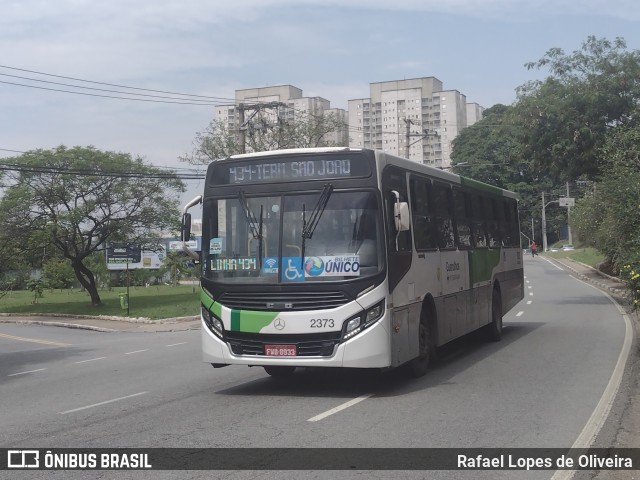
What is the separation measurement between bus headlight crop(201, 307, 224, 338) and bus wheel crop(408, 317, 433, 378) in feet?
9.43

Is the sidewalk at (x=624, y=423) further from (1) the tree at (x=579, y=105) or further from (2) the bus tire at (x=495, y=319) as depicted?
(1) the tree at (x=579, y=105)

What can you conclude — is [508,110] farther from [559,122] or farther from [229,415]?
[229,415]

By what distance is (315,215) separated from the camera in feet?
31.7

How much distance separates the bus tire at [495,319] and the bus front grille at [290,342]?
23.7 ft

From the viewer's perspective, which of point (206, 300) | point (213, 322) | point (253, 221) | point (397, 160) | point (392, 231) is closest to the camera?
point (392, 231)

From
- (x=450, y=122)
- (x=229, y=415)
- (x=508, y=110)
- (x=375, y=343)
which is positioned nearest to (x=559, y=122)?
(x=508, y=110)

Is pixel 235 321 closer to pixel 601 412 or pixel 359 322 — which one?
pixel 359 322

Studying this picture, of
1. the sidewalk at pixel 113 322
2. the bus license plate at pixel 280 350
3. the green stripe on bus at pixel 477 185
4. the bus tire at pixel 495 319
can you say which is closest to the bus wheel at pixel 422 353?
the bus license plate at pixel 280 350

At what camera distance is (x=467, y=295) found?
13.6 meters

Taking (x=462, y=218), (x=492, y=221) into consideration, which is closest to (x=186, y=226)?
(x=462, y=218)

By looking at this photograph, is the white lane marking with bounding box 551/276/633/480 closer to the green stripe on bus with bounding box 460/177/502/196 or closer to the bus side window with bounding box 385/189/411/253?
the bus side window with bounding box 385/189/411/253

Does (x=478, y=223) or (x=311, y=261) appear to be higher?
(x=478, y=223)

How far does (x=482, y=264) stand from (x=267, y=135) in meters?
28.0

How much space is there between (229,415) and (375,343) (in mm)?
2016
